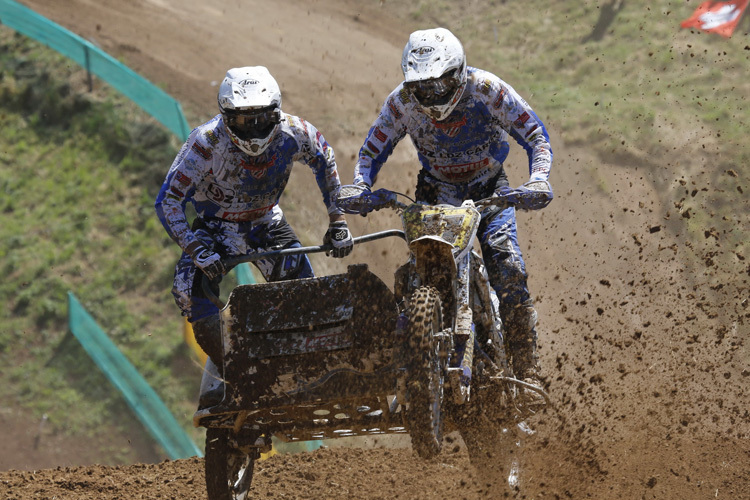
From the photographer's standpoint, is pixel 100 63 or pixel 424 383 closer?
pixel 424 383

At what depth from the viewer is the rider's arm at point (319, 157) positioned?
782 centimetres

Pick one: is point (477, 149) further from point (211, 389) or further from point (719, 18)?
Answer: point (719, 18)

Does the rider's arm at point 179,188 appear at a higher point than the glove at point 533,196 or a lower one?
lower

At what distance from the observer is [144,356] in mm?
15438

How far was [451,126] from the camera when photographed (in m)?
7.43

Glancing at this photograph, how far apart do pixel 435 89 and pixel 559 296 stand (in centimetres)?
752

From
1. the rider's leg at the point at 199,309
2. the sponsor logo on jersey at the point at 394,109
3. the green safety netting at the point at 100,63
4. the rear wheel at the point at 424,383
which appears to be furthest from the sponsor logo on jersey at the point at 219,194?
the green safety netting at the point at 100,63

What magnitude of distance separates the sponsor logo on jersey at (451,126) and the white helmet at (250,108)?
1.27 m

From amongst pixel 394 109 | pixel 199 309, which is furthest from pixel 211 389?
pixel 394 109

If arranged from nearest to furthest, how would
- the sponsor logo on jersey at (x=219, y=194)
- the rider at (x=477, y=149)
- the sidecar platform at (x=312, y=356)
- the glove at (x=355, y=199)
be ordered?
the sidecar platform at (x=312, y=356)
the glove at (x=355, y=199)
the rider at (x=477, y=149)
the sponsor logo on jersey at (x=219, y=194)

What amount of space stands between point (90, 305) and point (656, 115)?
34.7 feet

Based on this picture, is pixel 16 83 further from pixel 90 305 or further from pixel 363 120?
pixel 363 120

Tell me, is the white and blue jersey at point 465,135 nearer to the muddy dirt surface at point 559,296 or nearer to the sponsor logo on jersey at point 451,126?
the sponsor logo on jersey at point 451,126

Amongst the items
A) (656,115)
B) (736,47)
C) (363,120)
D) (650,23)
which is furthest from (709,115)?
(363,120)
